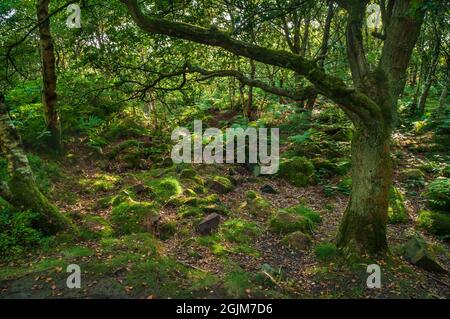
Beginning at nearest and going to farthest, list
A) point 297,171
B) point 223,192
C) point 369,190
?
1. point 369,190
2. point 223,192
3. point 297,171

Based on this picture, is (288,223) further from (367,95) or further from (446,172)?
(446,172)

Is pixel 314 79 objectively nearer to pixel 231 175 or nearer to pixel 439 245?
pixel 439 245

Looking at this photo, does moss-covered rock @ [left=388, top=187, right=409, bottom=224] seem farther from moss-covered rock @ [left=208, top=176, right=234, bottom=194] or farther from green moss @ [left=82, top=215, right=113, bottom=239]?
green moss @ [left=82, top=215, right=113, bottom=239]

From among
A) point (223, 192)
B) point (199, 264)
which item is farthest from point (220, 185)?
point (199, 264)

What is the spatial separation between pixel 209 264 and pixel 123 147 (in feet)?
27.5

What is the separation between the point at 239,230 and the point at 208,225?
→ 75 centimetres

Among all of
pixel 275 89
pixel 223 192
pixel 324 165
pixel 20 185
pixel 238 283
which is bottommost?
pixel 238 283

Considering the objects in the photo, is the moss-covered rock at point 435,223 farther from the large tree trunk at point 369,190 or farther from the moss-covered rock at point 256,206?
the moss-covered rock at point 256,206

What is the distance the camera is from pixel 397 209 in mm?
9430

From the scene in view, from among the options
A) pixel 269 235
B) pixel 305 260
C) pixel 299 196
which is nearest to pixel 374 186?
pixel 305 260

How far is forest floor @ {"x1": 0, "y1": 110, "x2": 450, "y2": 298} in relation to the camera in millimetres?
5672

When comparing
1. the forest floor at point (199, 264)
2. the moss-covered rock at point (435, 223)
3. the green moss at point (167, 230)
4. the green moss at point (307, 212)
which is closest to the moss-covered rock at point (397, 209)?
the forest floor at point (199, 264)

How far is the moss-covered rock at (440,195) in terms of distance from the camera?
30.4 feet
